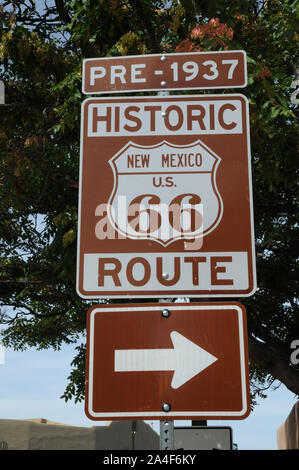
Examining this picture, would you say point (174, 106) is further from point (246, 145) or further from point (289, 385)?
point (289, 385)

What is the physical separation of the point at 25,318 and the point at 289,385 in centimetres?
754

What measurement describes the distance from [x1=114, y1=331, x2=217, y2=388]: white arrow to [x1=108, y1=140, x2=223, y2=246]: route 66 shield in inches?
19.7

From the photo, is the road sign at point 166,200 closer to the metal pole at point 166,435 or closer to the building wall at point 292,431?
the metal pole at point 166,435

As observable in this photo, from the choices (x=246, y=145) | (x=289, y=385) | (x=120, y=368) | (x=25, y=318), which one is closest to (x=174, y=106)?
(x=246, y=145)

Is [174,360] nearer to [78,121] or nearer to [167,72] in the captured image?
[167,72]

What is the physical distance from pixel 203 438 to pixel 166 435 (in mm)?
5244

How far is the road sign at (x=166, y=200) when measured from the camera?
9.03ft

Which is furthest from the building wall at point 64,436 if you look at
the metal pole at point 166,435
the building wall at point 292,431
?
the metal pole at point 166,435

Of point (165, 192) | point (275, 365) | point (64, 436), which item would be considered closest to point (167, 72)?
point (165, 192)

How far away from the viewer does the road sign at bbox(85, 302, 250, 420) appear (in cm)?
257

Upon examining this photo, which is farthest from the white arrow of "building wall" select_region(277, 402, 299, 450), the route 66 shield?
"building wall" select_region(277, 402, 299, 450)

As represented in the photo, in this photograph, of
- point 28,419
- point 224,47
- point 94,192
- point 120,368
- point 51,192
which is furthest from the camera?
point 28,419

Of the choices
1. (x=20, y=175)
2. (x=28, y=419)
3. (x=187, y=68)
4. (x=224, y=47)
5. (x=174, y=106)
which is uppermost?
(x=224, y=47)

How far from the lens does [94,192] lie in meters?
2.88
